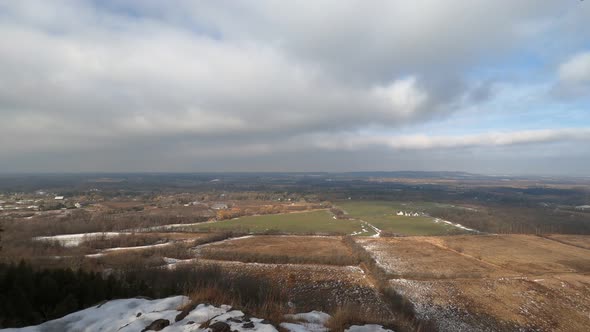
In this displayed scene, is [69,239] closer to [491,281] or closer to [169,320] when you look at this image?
[169,320]

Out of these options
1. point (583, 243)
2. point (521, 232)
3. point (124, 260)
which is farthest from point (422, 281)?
point (521, 232)

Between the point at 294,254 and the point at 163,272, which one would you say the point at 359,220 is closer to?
the point at 294,254

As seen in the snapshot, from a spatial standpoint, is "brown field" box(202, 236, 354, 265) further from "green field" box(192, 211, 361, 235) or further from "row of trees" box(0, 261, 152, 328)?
"row of trees" box(0, 261, 152, 328)

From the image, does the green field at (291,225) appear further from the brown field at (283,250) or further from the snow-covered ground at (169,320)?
the snow-covered ground at (169,320)

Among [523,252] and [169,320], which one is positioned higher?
[169,320]

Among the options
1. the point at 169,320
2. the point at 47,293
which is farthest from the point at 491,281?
the point at 47,293

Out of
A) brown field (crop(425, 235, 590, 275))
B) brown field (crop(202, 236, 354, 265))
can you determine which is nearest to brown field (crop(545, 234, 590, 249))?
brown field (crop(425, 235, 590, 275))

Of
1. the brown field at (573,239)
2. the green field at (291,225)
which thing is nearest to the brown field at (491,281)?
the brown field at (573,239)
